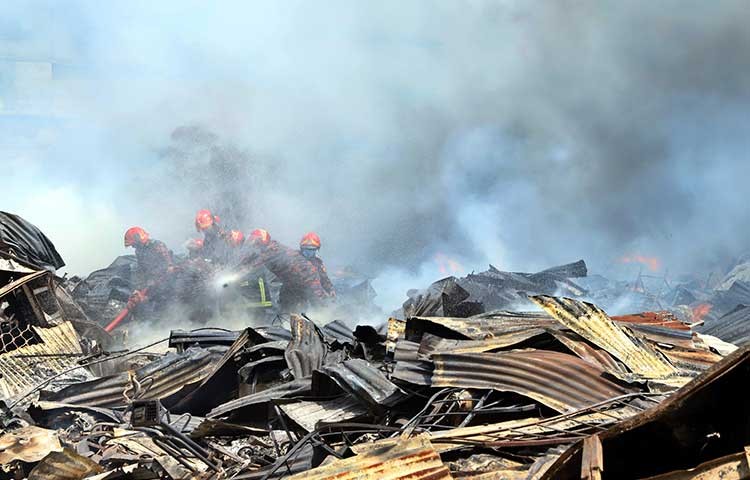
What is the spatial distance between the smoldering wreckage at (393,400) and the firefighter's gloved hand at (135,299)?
544cm

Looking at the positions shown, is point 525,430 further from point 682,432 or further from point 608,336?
point 608,336

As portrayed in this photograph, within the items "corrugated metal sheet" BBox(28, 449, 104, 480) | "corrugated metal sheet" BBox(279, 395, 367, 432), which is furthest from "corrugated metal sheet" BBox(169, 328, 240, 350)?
"corrugated metal sheet" BBox(28, 449, 104, 480)

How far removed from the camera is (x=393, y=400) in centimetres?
400

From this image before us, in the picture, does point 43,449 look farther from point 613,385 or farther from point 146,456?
point 613,385

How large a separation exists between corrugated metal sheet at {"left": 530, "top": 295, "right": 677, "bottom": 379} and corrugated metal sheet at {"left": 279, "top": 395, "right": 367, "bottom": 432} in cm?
155

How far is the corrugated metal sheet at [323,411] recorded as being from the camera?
394 centimetres

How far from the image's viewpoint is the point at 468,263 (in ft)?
67.1

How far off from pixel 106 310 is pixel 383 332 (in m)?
8.24

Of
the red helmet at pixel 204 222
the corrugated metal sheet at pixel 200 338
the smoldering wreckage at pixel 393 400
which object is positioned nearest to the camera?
the smoldering wreckage at pixel 393 400

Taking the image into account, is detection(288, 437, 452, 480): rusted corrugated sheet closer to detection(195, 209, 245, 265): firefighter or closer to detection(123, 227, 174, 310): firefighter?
detection(123, 227, 174, 310): firefighter

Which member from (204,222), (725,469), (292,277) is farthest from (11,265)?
(204,222)

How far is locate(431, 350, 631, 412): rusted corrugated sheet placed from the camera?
3.53 m

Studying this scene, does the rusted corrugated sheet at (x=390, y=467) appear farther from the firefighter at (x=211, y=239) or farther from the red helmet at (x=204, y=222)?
the red helmet at (x=204, y=222)

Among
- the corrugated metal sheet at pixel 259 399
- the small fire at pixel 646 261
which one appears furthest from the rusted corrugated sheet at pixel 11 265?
the small fire at pixel 646 261
